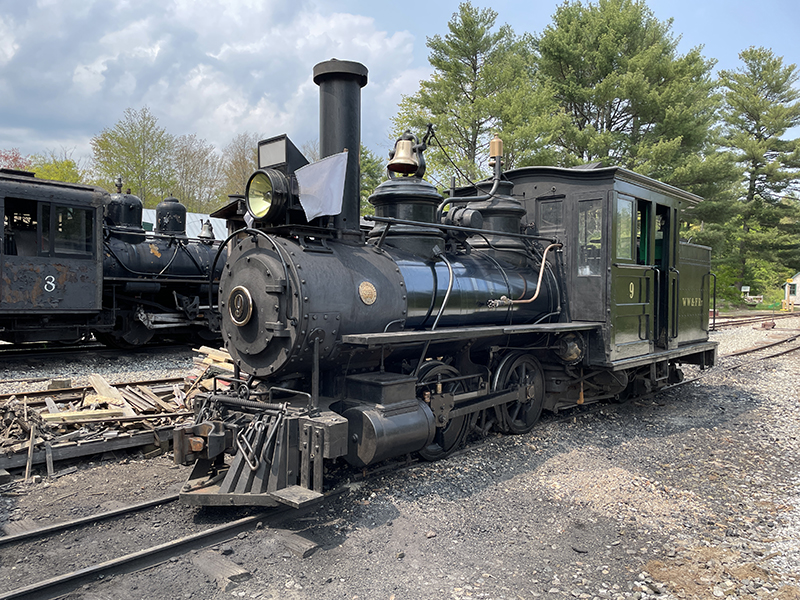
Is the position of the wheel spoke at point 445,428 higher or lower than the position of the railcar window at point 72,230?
lower

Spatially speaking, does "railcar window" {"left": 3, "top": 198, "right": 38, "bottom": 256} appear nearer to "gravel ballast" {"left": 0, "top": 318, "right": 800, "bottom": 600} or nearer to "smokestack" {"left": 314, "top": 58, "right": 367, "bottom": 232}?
"gravel ballast" {"left": 0, "top": 318, "right": 800, "bottom": 600}

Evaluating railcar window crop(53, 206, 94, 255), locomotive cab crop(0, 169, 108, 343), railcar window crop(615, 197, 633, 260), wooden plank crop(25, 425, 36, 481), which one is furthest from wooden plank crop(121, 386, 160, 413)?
railcar window crop(615, 197, 633, 260)

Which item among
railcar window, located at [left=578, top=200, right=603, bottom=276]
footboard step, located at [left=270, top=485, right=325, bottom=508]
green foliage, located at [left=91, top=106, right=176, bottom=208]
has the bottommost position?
footboard step, located at [left=270, top=485, right=325, bottom=508]

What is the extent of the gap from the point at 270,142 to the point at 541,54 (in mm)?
23064

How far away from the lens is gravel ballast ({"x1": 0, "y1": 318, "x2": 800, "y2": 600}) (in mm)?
3412

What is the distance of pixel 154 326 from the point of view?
39.8 feet

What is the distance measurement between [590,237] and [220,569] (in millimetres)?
5527

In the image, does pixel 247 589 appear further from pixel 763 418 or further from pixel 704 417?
pixel 763 418

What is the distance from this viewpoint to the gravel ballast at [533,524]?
11.2ft

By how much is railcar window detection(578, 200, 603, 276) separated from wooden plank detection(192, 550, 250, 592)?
5.26 meters

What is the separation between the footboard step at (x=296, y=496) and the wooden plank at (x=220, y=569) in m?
0.49

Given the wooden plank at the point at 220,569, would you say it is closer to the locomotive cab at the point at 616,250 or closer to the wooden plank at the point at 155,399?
the wooden plank at the point at 155,399

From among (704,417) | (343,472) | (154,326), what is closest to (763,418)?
(704,417)

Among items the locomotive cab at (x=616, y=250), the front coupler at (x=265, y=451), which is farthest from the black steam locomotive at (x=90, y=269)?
the locomotive cab at (x=616, y=250)
